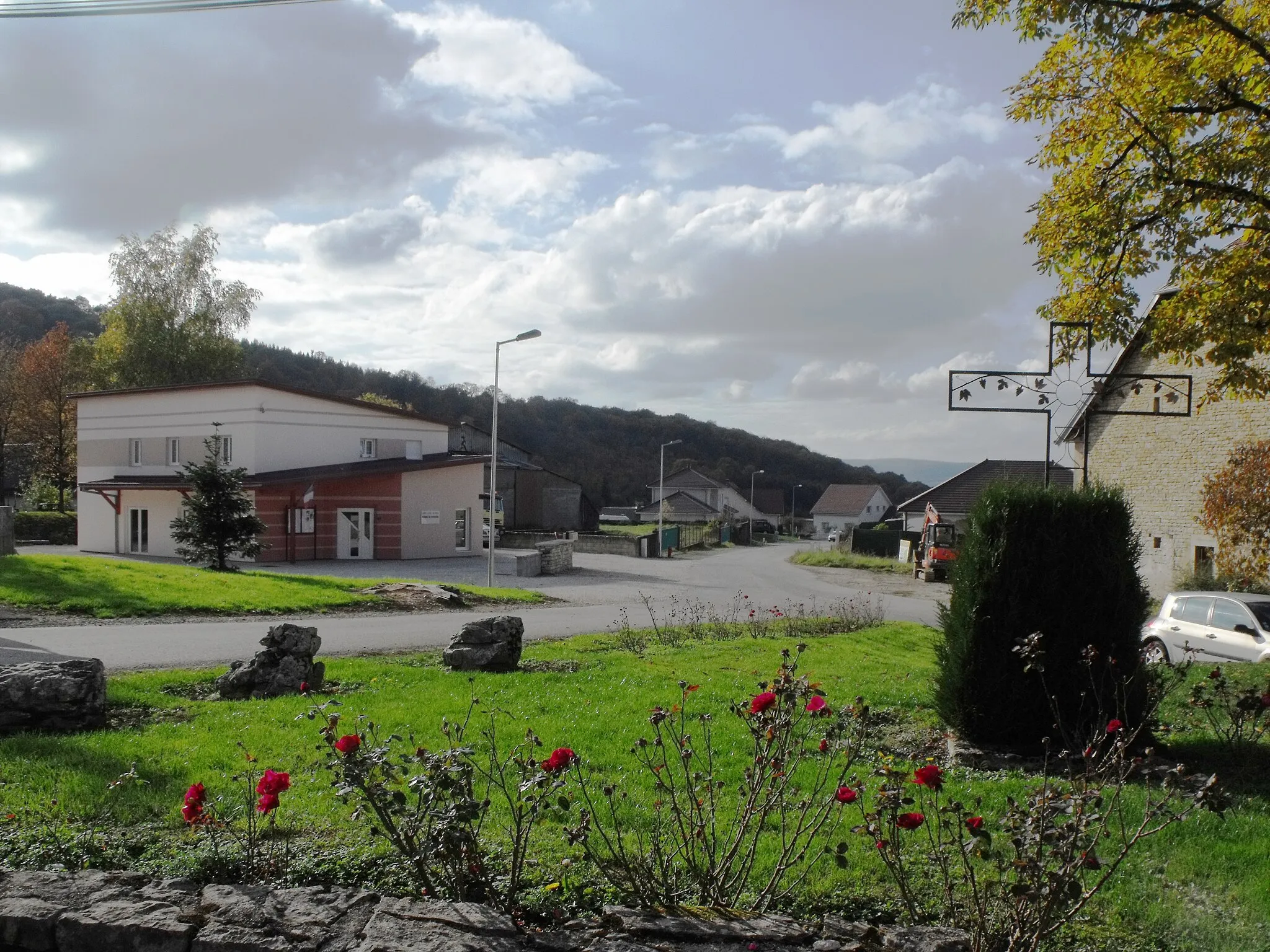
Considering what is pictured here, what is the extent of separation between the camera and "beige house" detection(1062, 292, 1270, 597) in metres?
26.3

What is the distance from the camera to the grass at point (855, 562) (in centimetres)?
4856

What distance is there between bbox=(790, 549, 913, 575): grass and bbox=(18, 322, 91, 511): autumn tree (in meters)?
41.6

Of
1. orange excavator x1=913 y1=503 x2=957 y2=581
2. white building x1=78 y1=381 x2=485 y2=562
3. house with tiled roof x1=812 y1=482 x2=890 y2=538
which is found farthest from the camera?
house with tiled roof x1=812 y1=482 x2=890 y2=538

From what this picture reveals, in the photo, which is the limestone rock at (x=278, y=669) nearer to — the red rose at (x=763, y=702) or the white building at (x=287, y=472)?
the red rose at (x=763, y=702)

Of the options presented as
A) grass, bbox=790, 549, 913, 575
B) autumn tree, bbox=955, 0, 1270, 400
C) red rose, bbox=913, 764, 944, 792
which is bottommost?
grass, bbox=790, 549, 913, 575

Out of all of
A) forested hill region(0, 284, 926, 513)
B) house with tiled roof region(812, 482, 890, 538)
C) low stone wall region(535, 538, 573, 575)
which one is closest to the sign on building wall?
low stone wall region(535, 538, 573, 575)

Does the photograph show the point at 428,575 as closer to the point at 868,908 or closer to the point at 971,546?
the point at 971,546

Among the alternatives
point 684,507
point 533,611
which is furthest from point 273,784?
point 684,507

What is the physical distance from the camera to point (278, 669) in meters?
9.25

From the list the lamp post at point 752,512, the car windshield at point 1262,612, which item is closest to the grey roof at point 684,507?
the lamp post at point 752,512

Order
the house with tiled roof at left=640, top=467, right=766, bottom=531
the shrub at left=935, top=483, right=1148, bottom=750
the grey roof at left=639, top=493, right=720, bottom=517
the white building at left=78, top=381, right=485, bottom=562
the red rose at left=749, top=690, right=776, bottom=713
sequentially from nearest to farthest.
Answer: the red rose at left=749, top=690, right=776, bottom=713 < the shrub at left=935, top=483, right=1148, bottom=750 < the white building at left=78, top=381, right=485, bottom=562 < the house with tiled roof at left=640, top=467, right=766, bottom=531 < the grey roof at left=639, top=493, right=720, bottom=517

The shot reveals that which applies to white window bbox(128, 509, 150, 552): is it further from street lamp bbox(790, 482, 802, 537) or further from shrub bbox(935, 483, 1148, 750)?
street lamp bbox(790, 482, 802, 537)

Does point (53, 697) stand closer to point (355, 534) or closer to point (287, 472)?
point (355, 534)

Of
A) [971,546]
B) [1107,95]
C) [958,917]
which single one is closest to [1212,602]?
[1107,95]
